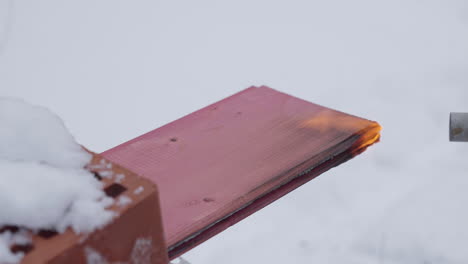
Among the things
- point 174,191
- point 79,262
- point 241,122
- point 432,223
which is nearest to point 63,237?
point 79,262

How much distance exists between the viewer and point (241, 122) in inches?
50.9

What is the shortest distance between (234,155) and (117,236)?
653 mm

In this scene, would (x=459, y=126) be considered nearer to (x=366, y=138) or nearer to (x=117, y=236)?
(x=366, y=138)

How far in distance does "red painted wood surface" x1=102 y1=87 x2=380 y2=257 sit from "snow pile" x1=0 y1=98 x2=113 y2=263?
1.25 feet

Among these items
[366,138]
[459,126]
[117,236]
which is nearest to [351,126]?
[366,138]

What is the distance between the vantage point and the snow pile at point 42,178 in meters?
0.49

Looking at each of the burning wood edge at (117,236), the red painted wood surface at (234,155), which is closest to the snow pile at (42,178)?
the burning wood edge at (117,236)

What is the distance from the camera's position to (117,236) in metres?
0.51

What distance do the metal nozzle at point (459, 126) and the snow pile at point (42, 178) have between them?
78cm

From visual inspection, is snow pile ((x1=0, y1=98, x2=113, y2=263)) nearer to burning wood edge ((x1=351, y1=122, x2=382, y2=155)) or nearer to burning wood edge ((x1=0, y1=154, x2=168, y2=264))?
burning wood edge ((x1=0, y1=154, x2=168, y2=264))

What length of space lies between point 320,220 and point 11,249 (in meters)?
1.42

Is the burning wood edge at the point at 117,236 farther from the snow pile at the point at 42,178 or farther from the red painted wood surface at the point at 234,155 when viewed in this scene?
the red painted wood surface at the point at 234,155

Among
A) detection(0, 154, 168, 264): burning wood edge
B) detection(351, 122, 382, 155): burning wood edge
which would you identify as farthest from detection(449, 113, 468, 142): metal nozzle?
detection(0, 154, 168, 264): burning wood edge

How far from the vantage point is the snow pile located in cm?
49
